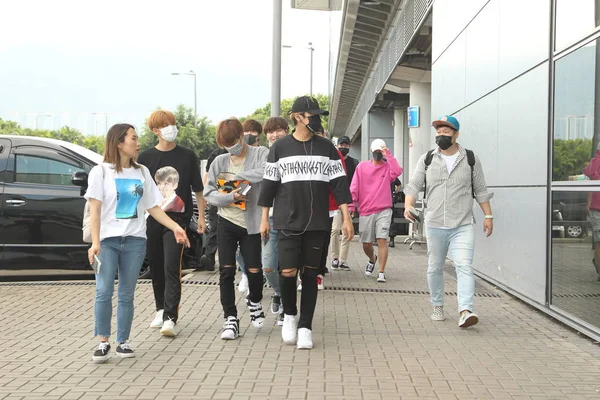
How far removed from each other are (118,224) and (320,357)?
1737 mm

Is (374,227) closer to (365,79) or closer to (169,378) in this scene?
(169,378)

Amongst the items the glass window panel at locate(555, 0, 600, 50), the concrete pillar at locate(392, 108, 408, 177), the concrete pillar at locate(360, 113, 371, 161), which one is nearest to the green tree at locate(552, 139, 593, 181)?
the glass window panel at locate(555, 0, 600, 50)

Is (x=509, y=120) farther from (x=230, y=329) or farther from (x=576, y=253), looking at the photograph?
(x=230, y=329)

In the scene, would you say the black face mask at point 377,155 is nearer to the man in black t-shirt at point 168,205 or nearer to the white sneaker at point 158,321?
the man in black t-shirt at point 168,205

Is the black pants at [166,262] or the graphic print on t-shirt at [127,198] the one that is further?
the black pants at [166,262]

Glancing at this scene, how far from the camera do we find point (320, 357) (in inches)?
238

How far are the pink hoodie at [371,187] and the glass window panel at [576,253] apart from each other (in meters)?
3.32

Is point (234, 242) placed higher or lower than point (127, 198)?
lower

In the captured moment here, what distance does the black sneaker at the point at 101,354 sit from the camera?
5777 millimetres

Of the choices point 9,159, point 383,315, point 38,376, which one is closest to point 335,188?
point 383,315

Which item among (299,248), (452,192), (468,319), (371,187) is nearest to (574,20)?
(452,192)

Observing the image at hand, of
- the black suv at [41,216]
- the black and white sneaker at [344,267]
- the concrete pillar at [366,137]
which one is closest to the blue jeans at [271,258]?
the black suv at [41,216]

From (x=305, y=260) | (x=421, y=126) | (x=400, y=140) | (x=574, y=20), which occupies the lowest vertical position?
(x=305, y=260)

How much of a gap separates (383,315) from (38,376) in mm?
3529
